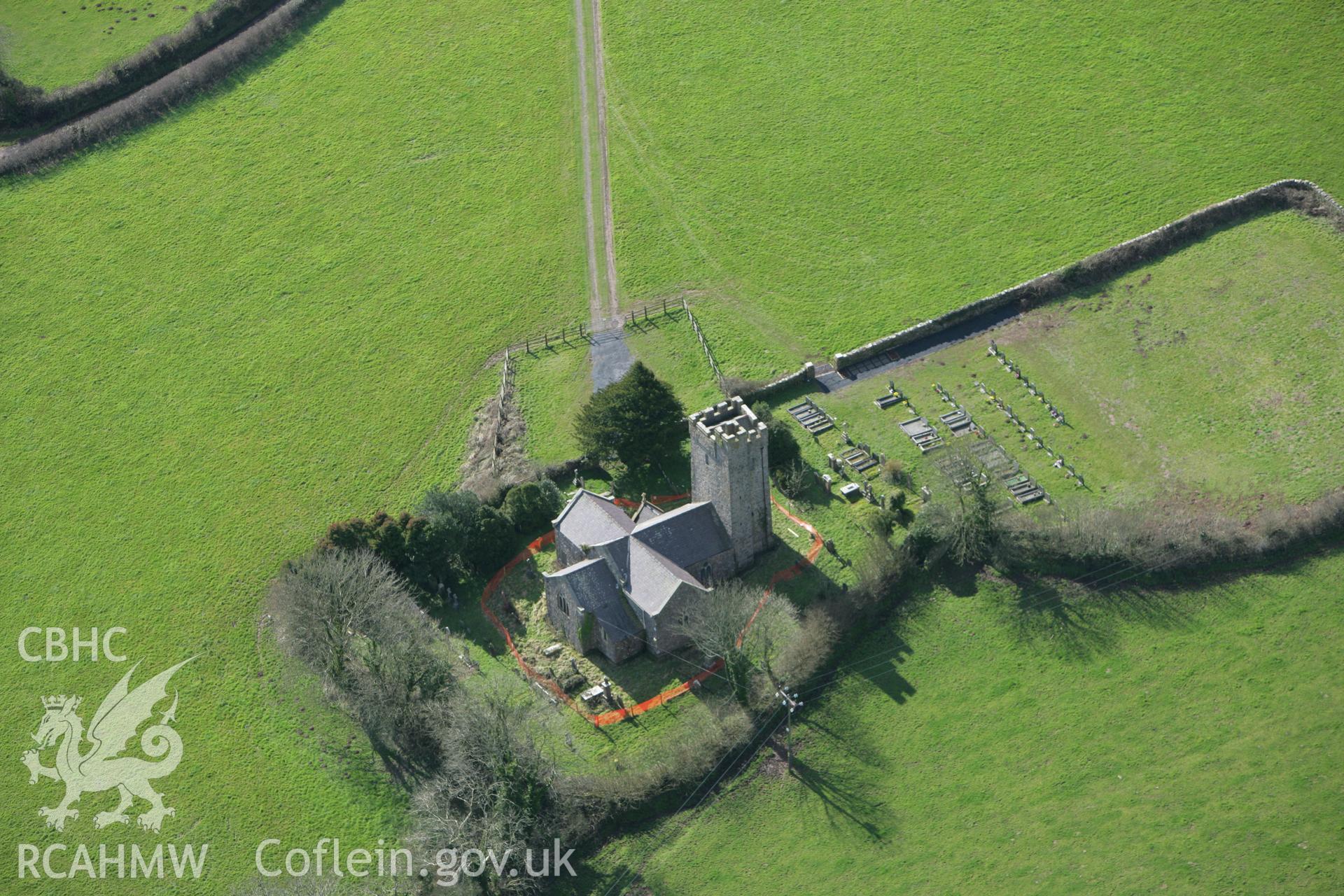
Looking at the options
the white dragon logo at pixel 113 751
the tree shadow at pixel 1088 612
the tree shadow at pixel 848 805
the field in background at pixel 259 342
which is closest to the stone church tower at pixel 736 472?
the tree shadow at pixel 848 805

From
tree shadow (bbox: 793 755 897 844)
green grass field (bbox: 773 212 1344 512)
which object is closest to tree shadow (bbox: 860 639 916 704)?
tree shadow (bbox: 793 755 897 844)

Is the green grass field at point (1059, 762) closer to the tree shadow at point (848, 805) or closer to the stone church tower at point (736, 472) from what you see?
the tree shadow at point (848, 805)

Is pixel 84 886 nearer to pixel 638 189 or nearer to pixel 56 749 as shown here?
pixel 56 749

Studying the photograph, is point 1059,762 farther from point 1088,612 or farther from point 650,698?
point 650,698

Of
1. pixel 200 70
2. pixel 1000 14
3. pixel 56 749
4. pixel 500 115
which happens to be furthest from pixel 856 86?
pixel 56 749

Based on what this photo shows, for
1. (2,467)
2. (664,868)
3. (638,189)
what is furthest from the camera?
(638,189)

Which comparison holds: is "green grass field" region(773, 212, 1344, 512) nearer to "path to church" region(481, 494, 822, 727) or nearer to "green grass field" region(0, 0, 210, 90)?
"path to church" region(481, 494, 822, 727)

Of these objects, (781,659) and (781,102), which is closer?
(781,659)

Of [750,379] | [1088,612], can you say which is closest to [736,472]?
[750,379]
